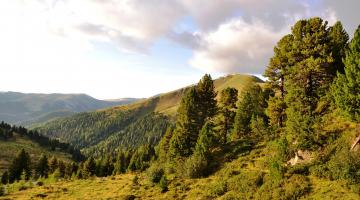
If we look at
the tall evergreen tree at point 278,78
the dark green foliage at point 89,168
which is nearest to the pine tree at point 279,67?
the tall evergreen tree at point 278,78

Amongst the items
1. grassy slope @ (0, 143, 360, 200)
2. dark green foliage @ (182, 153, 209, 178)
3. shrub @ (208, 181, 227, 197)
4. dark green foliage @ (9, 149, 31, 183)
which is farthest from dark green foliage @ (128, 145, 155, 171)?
shrub @ (208, 181, 227, 197)

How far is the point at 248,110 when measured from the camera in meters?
73.7

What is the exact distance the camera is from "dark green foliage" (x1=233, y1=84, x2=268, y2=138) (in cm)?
7112

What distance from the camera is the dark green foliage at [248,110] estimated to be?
Result: 7112 cm

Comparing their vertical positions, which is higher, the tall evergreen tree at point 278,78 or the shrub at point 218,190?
the tall evergreen tree at point 278,78

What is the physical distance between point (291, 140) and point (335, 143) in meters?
5.47

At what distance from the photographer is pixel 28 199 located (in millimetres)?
44375

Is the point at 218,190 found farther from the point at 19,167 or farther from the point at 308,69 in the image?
the point at 19,167

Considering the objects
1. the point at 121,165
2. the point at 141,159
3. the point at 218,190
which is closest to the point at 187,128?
the point at 218,190

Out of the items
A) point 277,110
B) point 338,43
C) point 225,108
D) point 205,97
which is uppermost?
point 338,43

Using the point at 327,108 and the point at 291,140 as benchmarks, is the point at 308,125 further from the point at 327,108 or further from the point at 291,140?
the point at 327,108

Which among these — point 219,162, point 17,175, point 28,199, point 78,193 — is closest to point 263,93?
point 219,162

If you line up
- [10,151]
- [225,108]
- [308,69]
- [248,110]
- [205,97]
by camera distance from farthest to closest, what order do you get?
1. [10,151]
2. [248,110]
3. [225,108]
4. [205,97]
5. [308,69]

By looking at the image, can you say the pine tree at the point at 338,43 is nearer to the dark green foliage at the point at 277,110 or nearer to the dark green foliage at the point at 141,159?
the dark green foliage at the point at 277,110
